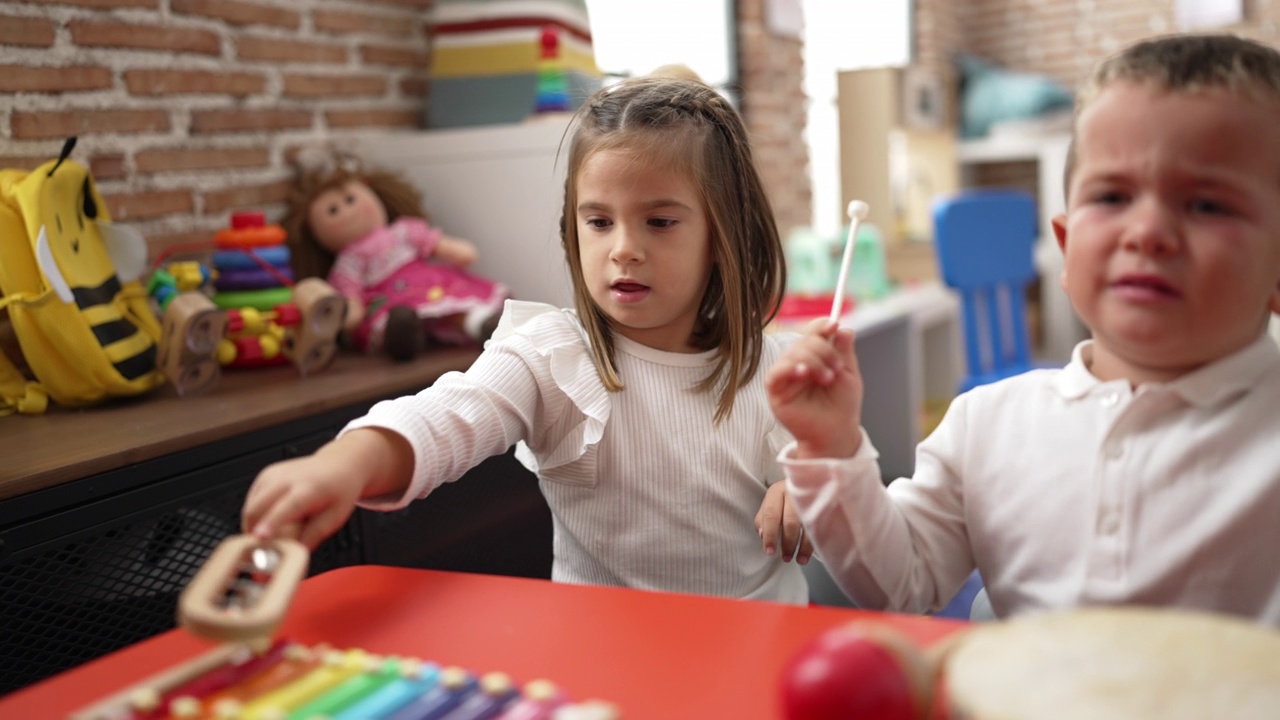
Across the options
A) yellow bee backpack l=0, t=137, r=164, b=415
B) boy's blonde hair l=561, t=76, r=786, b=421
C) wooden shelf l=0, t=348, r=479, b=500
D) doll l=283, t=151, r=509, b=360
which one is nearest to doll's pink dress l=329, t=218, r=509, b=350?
doll l=283, t=151, r=509, b=360

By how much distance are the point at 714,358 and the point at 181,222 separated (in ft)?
4.58

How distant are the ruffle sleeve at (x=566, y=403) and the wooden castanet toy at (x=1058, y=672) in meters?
0.62

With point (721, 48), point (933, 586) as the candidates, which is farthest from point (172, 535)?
point (721, 48)

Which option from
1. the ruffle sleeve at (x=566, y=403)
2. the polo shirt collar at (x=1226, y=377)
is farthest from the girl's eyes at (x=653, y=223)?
the polo shirt collar at (x=1226, y=377)

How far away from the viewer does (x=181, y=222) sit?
7.04 feet

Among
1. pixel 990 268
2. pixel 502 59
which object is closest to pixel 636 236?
pixel 502 59

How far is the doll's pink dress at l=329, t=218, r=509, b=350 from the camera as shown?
→ 214cm

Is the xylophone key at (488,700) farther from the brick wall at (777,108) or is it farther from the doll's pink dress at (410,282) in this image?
the brick wall at (777,108)

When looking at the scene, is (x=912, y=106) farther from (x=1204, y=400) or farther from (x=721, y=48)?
(x=1204, y=400)

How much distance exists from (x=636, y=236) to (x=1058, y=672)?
29.2 inches

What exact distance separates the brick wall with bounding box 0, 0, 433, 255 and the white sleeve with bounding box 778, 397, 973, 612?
5.40ft

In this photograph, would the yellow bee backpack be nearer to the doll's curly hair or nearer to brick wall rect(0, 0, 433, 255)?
brick wall rect(0, 0, 433, 255)

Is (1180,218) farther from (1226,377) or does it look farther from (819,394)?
(819,394)

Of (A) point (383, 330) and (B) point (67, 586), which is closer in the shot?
(B) point (67, 586)
